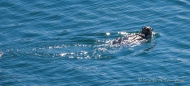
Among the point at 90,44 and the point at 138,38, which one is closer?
the point at 90,44

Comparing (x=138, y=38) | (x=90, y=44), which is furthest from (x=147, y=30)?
(x=90, y=44)

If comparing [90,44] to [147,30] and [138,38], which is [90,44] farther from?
[147,30]

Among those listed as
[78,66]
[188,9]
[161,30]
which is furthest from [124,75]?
[188,9]

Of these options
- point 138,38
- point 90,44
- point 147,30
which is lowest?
point 90,44

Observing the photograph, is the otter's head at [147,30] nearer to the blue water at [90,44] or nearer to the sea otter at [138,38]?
the sea otter at [138,38]

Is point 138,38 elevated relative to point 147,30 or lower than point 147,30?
lower

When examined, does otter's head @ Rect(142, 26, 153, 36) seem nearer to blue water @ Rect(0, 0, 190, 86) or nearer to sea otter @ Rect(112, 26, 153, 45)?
sea otter @ Rect(112, 26, 153, 45)

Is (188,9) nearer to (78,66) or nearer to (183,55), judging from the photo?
(183,55)

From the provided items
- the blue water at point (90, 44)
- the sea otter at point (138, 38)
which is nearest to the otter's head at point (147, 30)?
the sea otter at point (138, 38)
